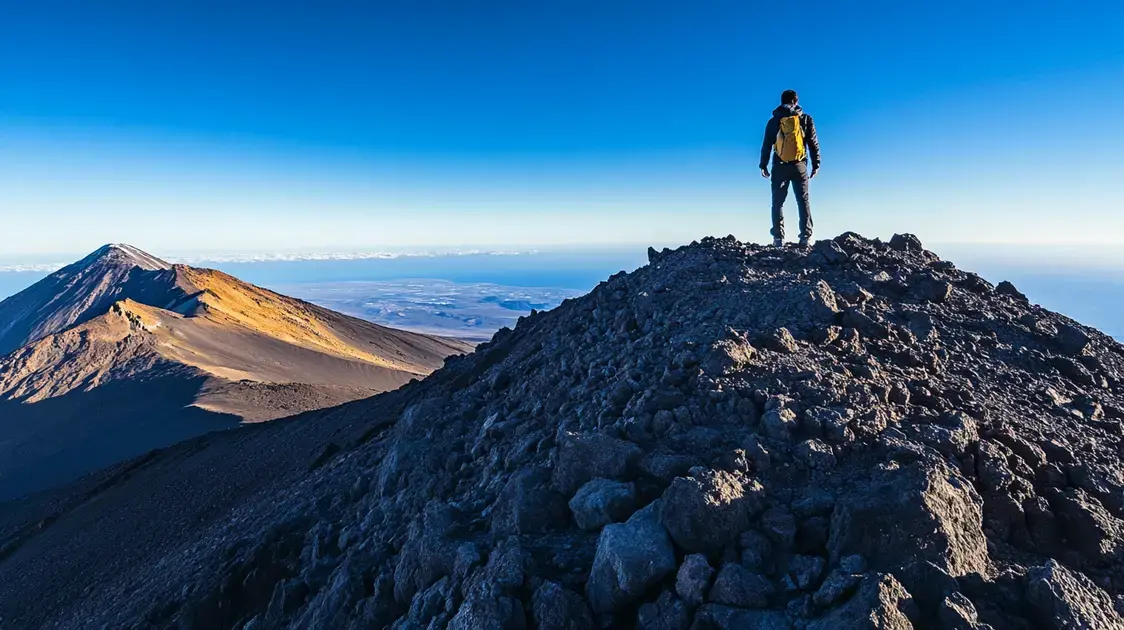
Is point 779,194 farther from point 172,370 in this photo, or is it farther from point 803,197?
point 172,370

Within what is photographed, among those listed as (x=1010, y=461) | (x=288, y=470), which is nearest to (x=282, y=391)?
(x=288, y=470)

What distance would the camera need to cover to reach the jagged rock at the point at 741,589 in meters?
3.42

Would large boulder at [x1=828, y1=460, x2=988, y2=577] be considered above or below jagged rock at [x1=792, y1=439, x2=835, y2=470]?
below

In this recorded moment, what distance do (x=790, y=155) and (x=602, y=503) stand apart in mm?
6955

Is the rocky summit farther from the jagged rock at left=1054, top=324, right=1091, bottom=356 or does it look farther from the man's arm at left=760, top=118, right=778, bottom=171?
the man's arm at left=760, top=118, right=778, bottom=171

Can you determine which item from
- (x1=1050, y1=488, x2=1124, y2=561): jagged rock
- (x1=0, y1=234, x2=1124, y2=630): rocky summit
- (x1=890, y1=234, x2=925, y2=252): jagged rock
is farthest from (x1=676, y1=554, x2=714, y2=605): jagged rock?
(x1=890, y1=234, x2=925, y2=252): jagged rock

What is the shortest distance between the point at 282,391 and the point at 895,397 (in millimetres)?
35696

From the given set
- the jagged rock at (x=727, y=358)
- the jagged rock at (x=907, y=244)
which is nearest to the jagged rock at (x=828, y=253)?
the jagged rock at (x=907, y=244)

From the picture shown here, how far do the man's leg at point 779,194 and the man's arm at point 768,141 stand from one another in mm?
186

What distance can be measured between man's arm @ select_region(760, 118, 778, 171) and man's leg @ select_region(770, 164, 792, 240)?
19 cm

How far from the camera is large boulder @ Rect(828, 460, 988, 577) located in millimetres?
3574

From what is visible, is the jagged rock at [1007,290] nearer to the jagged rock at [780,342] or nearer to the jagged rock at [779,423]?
the jagged rock at [780,342]

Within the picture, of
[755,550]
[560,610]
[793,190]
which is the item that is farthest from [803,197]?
[560,610]

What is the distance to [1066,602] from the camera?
3.18 meters
